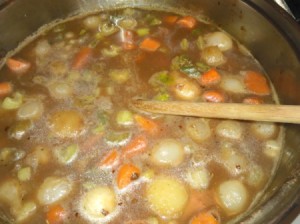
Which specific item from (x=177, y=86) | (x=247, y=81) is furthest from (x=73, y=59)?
(x=247, y=81)

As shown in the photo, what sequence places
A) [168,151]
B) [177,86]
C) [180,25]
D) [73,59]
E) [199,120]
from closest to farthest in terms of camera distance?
[168,151], [199,120], [177,86], [73,59], [180,25]

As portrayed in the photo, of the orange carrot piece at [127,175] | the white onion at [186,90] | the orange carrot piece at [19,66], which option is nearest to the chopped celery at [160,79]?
the white onion at [186,90]

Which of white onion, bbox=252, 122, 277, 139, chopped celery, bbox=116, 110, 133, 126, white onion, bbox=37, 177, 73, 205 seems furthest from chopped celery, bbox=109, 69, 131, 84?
white onion, bbox=252, 122, 277, 139

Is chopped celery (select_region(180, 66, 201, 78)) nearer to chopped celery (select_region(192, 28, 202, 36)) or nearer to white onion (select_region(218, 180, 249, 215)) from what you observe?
chopped celery (select_region(192, 28, 202, 36))

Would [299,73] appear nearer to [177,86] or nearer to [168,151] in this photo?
[177,86]

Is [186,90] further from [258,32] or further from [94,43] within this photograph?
[94,43]

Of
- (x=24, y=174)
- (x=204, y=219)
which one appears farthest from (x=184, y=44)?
(x=24, y=174)
